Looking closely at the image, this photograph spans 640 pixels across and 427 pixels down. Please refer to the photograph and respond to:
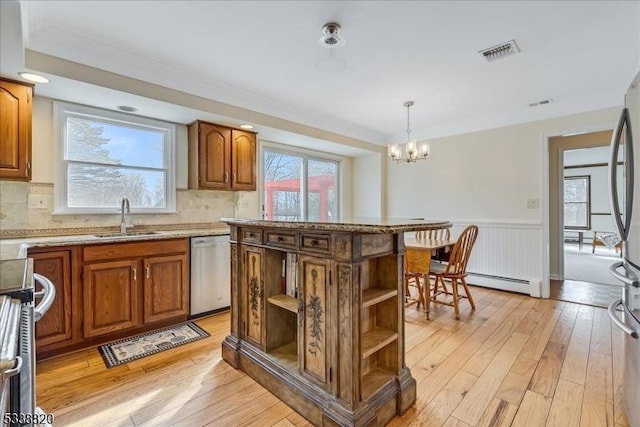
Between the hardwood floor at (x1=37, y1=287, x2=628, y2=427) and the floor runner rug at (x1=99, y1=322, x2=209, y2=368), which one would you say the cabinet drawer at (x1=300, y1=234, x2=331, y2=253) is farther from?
the floor runner rug at (x1=99, y1=322, x2=209, y2=368)

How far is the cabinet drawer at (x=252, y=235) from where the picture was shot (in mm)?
2088

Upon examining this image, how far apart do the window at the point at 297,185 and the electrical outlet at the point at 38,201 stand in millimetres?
2335

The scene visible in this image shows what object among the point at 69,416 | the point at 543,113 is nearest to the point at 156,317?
the point at 69,416

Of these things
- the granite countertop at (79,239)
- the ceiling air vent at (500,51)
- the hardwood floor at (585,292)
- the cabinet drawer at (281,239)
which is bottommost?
the hardwood floor at (585,292)

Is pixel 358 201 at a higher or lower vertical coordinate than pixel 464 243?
higher

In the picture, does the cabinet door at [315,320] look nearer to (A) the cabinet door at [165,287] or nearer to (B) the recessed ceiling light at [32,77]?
(A) the cabinet door at [165,287]

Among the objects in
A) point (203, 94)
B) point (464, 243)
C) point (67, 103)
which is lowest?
point (464, 243)

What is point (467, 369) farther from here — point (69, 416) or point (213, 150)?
point (213, 150)

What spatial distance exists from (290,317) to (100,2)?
245 centimetres

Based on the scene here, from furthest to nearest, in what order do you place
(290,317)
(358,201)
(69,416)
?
(358,201) → (290,317) → (69,416)

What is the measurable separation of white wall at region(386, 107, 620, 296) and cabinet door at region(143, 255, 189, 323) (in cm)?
380

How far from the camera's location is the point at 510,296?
13.0ft

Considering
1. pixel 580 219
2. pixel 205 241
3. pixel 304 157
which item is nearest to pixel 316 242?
pixel 205 241

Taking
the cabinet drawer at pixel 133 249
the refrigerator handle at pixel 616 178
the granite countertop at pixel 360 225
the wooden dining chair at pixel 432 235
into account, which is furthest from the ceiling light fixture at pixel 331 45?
the wooden dining chair at pixel 432 235
